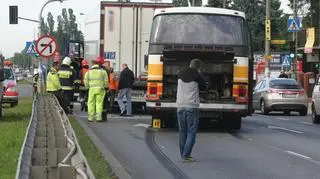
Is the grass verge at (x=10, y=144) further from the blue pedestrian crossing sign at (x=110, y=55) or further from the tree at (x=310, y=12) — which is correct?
the tree at (x=310, y=12)

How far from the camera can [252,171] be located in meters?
11.0

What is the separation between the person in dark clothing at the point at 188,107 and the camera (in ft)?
40.0

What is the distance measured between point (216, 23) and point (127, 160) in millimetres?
6943

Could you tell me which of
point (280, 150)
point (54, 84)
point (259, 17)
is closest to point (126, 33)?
point (54, 84)

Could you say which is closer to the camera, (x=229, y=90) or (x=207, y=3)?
(x=229, y=90)

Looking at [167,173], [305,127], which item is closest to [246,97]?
[305,127]

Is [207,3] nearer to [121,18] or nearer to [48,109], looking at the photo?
[121,18]

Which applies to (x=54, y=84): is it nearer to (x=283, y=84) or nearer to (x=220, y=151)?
(x=220, y=151)

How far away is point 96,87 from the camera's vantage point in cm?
2019

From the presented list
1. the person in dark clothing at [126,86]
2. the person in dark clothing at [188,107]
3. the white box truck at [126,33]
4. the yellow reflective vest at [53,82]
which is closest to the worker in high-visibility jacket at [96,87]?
the yellow reflective vest at [53,82]

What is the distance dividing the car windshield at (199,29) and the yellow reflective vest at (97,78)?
2869 mm

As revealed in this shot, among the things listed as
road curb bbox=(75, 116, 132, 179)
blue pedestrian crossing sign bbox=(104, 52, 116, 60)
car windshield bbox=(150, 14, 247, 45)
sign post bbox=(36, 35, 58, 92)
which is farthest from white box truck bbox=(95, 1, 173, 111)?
road curb bbox=(75, 116, 132, 179)

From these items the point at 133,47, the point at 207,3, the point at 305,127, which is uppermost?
the point at 207,3

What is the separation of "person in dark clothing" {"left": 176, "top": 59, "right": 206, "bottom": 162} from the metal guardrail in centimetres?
205
